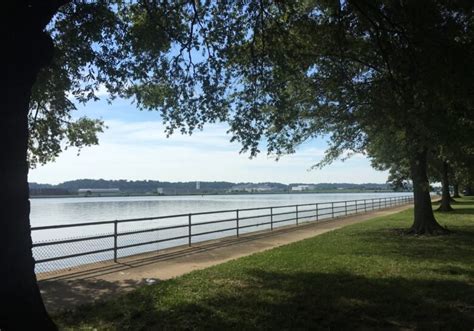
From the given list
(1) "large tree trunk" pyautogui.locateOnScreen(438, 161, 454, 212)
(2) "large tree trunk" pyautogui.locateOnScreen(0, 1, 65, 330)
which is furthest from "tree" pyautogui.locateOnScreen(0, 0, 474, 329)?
(1) "large tree trunk" pyautogui.locateOnScreen(438, 161, 454, 212)

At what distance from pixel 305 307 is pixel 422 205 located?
14.0 meters

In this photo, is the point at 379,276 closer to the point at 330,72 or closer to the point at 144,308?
the point at 144,308

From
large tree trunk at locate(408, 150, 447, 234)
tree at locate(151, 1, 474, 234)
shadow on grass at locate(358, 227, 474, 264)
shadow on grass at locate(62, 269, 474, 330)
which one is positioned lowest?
shadow on grass at locate(62, 269, 474, 330)

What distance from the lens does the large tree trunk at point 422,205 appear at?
745 inches

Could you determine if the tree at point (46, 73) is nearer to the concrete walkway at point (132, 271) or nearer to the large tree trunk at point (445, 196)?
the concrete walkway at point (132, 271)

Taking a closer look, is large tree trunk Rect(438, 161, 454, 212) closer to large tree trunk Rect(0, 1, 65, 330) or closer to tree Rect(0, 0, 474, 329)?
tree Rect(0, 0, 474, 329)

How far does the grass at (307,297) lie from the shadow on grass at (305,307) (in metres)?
0.01

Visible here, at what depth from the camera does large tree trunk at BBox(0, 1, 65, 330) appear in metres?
4.65

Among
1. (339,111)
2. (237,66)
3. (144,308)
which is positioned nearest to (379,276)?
(144,308)

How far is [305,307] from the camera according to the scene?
7215mm

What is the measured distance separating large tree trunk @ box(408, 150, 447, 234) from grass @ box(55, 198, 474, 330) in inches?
256

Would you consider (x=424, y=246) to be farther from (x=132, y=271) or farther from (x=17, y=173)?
(x=17, y=173)

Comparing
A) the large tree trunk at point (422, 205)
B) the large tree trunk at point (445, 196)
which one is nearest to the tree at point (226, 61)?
the large tree trunk at point (422, 205)

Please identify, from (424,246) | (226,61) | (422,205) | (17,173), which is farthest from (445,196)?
(17,173)
